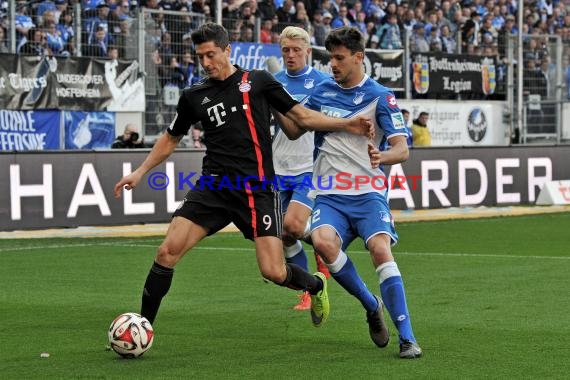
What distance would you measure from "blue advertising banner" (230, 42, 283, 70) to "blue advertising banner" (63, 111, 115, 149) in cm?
293

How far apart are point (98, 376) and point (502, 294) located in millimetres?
5033

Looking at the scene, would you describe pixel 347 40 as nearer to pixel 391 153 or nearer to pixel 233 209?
pixel 391 153

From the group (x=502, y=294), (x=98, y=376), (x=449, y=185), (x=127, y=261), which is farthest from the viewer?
(x=449, y=185)

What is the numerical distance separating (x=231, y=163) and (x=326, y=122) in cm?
71

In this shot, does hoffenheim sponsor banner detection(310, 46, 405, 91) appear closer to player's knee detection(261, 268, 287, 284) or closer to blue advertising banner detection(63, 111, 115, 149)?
blue advertising banner detection(63, 111, 115, 149)

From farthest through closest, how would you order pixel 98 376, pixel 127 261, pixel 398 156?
pixel 127 261 → pixel 398 156 → pixel 98 376

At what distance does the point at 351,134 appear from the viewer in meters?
8.42

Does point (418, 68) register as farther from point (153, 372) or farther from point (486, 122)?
point (153, 372)

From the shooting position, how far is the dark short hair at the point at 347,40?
8.27m

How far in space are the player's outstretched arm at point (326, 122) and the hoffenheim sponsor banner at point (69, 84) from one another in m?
12.4

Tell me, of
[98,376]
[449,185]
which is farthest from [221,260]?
[449,185]

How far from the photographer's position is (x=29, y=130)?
20406mm

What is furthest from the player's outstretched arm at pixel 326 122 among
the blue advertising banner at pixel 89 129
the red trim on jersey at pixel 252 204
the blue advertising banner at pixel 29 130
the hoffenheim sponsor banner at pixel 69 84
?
the blue advertising banner at pixel 89 129

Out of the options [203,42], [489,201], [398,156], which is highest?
[203,42]
